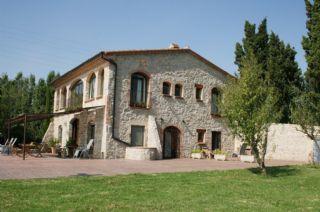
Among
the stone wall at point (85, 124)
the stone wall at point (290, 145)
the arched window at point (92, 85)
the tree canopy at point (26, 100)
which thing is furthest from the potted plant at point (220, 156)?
the tree canopy at point (26, 100)

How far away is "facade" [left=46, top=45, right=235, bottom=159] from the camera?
21859mm

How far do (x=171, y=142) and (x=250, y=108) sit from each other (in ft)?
32.7

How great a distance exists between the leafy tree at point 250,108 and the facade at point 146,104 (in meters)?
5.10

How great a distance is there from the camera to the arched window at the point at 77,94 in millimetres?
26373

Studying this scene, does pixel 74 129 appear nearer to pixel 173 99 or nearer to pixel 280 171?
pixel 173 99

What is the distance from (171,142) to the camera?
80.4 ft

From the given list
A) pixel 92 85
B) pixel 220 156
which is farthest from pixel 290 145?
pixel 92 85

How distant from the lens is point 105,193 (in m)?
9.56

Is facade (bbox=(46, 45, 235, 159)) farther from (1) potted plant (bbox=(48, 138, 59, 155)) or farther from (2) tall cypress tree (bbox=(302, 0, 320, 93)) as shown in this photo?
(2) tall cypress tree (bbox=(302, 0, 320, 93))

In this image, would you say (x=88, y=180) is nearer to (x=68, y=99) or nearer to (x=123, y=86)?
(x=123, y=86)

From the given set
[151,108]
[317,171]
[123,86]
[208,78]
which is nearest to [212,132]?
[208,78]

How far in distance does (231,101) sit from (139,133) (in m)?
9.02

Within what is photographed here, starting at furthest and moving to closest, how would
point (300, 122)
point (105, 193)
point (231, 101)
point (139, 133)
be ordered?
point (139, 133), point (300, 122), point (231, 101), point (105, 193)

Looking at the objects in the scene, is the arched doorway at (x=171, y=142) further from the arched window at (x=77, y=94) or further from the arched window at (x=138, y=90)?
the arched window at (x=77, y=94)
